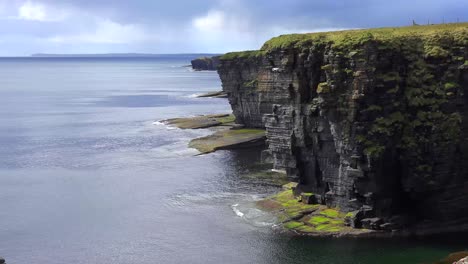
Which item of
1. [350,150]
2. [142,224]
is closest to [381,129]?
[350,150]

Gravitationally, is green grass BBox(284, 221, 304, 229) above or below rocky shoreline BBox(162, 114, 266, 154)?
below

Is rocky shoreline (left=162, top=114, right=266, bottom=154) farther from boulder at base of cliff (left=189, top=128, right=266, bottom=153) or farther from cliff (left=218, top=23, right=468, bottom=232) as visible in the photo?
cliff (left=218, top=23, right=468, bottom=232)

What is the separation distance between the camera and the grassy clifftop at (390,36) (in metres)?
74.7

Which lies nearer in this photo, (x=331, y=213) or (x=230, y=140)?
(x=331, y=213)

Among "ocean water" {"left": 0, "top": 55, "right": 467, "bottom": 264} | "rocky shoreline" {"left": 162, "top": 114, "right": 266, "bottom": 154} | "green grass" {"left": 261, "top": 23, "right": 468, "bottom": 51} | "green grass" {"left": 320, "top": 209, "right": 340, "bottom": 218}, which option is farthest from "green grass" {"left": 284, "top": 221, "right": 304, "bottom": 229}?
"rocky shoreline" {"left": 162, "top": 114, "right": 266, "bottom": 154}

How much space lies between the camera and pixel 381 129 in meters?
73.2

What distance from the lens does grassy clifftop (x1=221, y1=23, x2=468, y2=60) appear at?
74.7 m

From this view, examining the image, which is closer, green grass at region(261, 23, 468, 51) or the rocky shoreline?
green grass at region(261, 23, 468, 51)

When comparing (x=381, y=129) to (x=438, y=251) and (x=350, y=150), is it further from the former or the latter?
(x=438, y=251)

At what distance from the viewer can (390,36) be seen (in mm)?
75875

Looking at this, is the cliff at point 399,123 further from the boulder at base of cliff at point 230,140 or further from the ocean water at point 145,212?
the boulder at base of cliff at point 230,140

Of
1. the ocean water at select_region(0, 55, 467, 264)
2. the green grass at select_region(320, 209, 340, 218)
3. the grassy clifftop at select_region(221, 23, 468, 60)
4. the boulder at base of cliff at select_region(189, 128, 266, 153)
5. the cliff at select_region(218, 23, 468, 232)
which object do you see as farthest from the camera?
the boulder at base of cliff at select_region(189, 128, 266, 153)

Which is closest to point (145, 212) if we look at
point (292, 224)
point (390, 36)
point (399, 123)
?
point (292, 224)

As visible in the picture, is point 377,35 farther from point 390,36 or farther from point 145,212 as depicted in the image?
point 145,212
